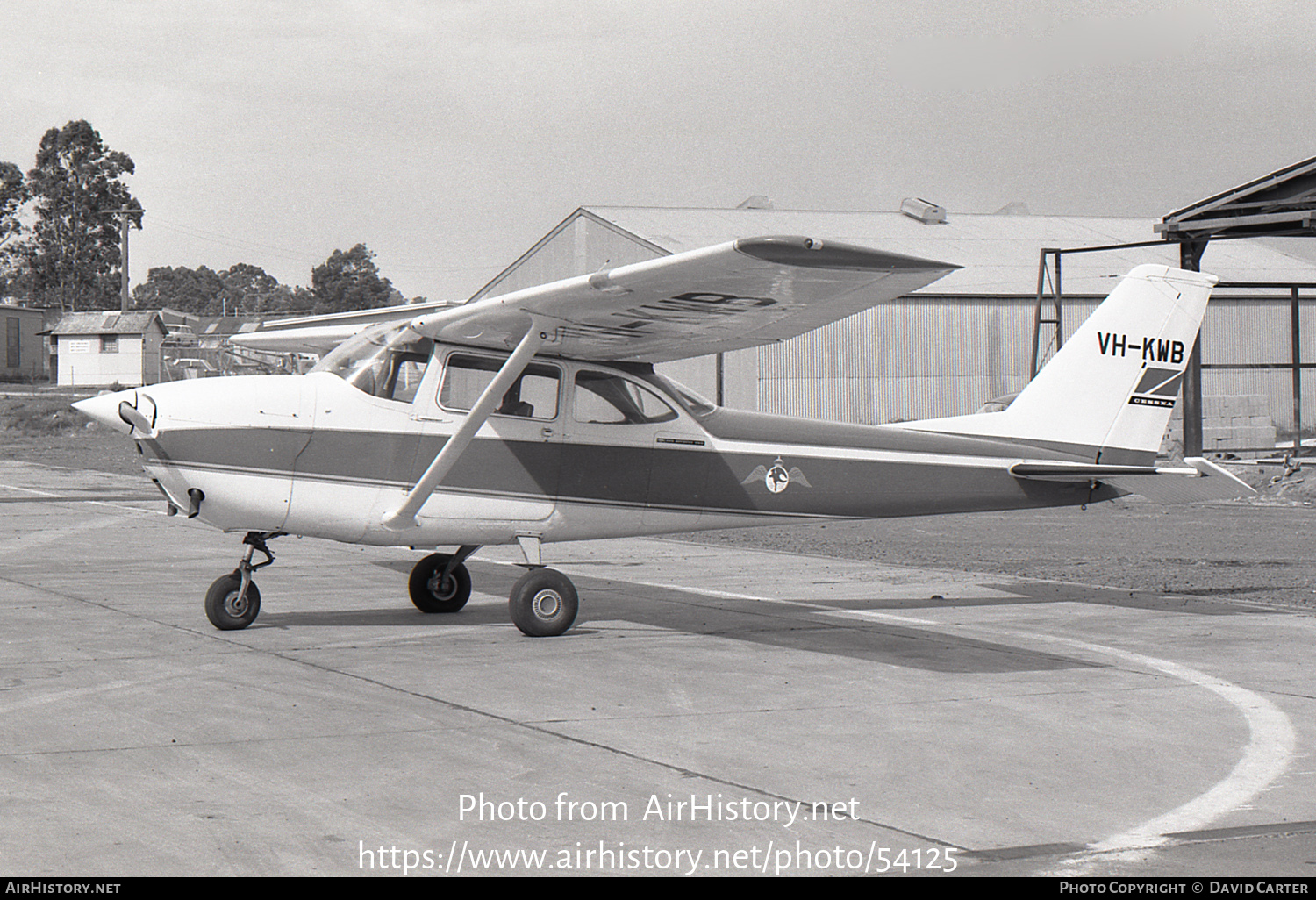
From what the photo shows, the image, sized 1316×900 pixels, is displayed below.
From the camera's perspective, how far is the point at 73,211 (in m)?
93.1

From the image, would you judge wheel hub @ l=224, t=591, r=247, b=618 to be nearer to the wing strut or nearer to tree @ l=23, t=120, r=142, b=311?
the wing strut

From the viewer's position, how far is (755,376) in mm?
37812

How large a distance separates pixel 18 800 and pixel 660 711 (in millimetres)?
3147

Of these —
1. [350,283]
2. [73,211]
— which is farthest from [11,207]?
[350,283]

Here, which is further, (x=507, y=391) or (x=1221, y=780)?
(x=507, y=391)

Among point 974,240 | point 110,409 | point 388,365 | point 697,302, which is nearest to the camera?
point 697,302

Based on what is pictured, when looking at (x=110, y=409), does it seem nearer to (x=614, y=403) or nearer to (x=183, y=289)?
(x=614, y=403)

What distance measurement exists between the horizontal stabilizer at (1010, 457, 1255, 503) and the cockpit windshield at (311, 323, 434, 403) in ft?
16.5

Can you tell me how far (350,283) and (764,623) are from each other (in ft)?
428

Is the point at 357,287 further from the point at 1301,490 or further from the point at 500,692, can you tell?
the point at 500,692

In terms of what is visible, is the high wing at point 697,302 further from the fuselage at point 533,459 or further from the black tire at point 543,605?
the black tire at point 543,605

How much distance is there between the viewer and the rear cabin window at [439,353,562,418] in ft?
31.9

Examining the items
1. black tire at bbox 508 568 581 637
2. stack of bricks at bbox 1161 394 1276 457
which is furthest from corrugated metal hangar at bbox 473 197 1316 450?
black tire at bbox 508 568 581 637
